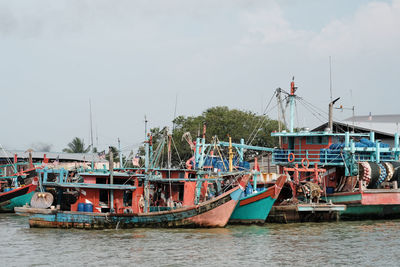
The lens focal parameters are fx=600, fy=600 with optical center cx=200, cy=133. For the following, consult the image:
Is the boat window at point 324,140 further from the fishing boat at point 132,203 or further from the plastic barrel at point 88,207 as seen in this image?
the plastic barrel at point 88,207

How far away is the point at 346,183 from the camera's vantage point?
34.2 metres

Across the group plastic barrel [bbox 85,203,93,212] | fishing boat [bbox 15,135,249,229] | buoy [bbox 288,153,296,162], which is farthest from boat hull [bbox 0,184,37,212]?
buoy [bbox 288,153,296,162]

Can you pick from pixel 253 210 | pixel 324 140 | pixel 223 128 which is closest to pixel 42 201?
pixel 253 210

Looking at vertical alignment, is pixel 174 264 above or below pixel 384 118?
below

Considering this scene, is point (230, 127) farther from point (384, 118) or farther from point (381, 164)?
point (381, 164)

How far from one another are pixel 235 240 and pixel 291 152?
12.8 meters

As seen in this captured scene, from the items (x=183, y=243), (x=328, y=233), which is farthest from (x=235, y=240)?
(x=328, y=233)

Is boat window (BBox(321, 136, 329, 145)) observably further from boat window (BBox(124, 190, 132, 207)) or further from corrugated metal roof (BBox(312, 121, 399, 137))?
boat window (BBox(124, 190, 132, 207))

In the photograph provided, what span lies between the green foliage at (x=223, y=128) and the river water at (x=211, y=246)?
Result: 31982 mm

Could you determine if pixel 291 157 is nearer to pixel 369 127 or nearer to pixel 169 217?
pixel 169 217

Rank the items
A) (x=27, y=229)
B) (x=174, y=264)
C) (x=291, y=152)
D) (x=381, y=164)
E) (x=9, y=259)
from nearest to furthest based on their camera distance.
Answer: (x=174, y=264)
(x=9, y=259)
(x=27, y=229)
(x=381, y=164)
(x=291, y=152)

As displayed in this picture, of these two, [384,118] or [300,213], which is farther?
[384,118]

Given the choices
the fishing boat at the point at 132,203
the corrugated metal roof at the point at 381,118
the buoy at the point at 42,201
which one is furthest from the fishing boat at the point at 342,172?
the corrugated metal roof at the point at 381,118

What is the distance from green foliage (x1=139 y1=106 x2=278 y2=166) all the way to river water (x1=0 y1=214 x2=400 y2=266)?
32.0 m
